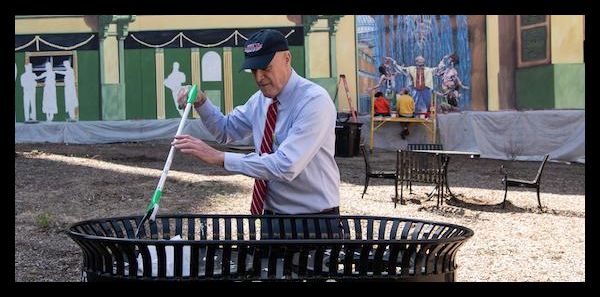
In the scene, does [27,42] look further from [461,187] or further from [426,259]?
[426,259]

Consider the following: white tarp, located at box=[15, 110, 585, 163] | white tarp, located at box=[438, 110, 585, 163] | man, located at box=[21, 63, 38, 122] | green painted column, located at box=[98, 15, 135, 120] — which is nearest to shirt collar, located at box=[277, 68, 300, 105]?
white tarp, located at box=[15, 110, 585, 163]

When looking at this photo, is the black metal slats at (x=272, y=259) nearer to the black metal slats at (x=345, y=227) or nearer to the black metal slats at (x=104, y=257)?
the black metal slats at (x=104, y=257)

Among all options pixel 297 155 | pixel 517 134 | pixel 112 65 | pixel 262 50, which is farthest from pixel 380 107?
pixel 297 155

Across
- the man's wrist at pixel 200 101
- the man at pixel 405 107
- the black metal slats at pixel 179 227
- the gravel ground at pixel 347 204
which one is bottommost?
the gravel ground at pixel 347 204

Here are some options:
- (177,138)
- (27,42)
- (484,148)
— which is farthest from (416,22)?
(177,138)

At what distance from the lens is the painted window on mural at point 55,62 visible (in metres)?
20.5

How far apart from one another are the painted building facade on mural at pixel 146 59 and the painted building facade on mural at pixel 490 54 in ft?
2.29

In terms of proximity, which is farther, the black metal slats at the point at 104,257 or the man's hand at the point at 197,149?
the man's hand at the point at 197,149

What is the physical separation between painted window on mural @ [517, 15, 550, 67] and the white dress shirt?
16.5 m

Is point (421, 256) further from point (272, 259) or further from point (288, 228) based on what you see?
point (288, 228)

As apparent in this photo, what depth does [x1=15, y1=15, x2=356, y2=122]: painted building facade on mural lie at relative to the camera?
20.0 meters

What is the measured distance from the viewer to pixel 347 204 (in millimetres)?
10688

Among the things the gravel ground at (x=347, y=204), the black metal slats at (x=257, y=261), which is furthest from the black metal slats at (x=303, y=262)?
the gravel ground at (x=347, y=204)

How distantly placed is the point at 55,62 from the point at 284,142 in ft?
61.1
